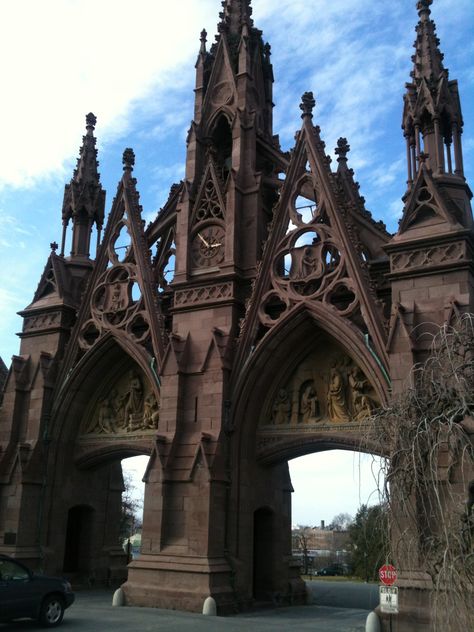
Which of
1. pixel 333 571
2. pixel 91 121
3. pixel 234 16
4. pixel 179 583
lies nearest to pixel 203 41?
pixel 234 16

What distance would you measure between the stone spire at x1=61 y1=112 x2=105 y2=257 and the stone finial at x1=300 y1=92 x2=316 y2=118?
8615 millimetres

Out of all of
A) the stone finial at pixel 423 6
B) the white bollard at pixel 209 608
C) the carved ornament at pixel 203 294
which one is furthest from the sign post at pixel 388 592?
the stone finial at pixel 423 6

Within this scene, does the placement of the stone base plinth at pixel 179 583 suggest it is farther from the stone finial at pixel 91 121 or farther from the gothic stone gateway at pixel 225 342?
the stone finial at pixel 91 121

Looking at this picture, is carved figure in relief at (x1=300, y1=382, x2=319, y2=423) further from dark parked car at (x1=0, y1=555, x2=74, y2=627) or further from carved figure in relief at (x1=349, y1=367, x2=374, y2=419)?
dark parked car at (x1=0, y1=555, x2=74, y2=627)

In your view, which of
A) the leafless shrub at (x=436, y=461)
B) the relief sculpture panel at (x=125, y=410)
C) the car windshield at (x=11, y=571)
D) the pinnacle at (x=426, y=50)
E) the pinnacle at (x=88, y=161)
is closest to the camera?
the leafless shrub at (x=436, y=461)

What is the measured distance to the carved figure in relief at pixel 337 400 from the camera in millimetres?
18625

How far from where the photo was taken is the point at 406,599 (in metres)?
14.6

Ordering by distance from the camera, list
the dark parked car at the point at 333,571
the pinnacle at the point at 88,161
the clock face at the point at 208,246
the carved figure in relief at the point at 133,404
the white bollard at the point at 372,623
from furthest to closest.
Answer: the dark parked car at the point at 333,571 < the pinnacle at the point at 88,161 < the carved figure in relief at the point at 133,404 < the clock face at the point at 208,246 < the white bollard at the point at 372,623

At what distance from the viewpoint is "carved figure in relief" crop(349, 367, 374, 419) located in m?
18.2

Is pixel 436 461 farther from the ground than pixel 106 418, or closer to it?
closer to it

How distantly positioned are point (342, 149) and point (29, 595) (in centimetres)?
1900

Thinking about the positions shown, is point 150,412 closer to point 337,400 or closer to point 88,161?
point 337,400

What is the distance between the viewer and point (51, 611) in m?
14.5

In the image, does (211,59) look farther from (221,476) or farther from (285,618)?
(285,618)
